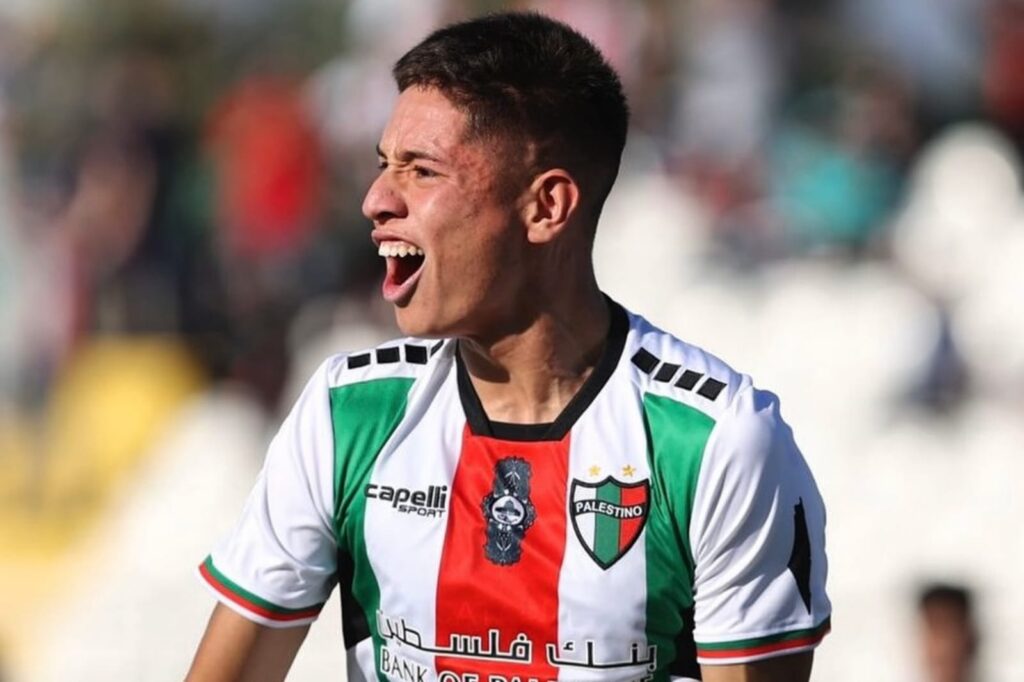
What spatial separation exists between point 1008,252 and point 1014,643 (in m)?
1.69

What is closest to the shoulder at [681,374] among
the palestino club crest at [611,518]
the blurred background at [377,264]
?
the palestino club crest at [611,518]

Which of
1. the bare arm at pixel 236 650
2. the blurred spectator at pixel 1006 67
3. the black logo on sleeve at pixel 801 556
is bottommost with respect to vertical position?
the bare arm at pixel 236 650

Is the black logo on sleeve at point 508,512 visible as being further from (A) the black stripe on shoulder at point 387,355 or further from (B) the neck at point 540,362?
(A) the black stripe on shoulder at point 387,355

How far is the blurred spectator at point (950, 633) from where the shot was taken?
18.5 feet

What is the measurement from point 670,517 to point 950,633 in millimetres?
2948

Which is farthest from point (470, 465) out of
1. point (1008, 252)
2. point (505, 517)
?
point (1008, 252)

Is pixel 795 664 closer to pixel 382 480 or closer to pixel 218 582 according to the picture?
pixel 382 480

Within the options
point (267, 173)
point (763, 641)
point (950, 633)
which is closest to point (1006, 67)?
point (950, 633)

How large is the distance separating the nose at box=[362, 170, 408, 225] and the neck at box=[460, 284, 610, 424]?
0.88ft

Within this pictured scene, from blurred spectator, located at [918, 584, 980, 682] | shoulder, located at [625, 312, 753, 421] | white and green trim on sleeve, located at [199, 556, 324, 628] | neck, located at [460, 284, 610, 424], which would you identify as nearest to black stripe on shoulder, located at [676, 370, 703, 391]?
shoulder, located at [625, 312, 753, 421]

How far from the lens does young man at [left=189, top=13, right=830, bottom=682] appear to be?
297 cm

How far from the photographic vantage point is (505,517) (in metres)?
3.05

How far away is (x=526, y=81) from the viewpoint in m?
3.05

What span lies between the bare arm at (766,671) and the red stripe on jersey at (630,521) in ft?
0.78
